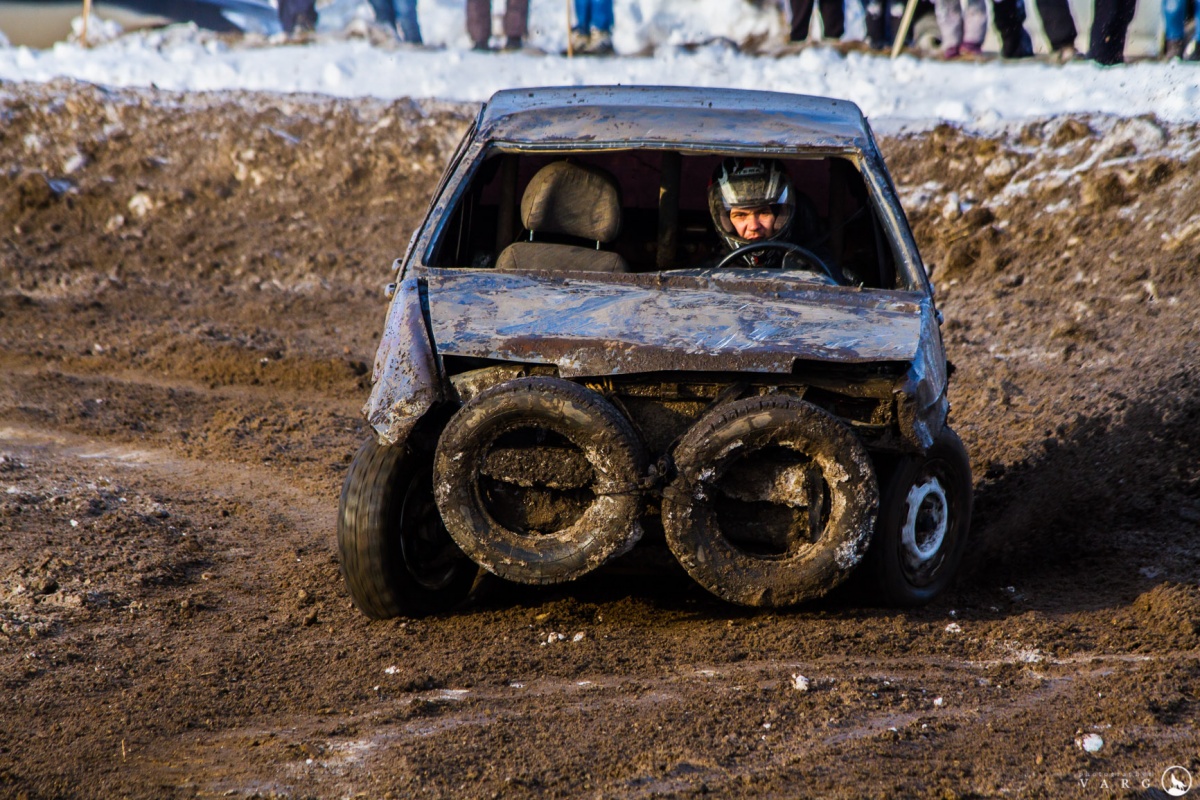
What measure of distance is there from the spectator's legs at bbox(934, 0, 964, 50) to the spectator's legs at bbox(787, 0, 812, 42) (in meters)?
1.75

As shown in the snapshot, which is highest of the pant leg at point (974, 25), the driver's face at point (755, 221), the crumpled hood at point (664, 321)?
the pant leg at point (974, 25)

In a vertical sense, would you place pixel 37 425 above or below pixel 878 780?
below

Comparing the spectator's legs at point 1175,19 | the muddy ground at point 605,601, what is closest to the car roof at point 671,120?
the muddy ground at point 605,601

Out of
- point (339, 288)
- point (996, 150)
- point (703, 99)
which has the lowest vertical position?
point (339, 288)

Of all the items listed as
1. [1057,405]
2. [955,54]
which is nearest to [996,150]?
[955,54]

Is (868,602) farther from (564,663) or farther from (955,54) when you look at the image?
(955,54)

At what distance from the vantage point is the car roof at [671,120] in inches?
214

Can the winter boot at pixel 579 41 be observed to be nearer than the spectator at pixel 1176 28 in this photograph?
No

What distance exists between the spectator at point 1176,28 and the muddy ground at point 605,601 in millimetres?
2870

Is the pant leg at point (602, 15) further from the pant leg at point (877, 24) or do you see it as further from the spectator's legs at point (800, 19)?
the pant leg at point (877, 24)

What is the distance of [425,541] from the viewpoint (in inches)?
177

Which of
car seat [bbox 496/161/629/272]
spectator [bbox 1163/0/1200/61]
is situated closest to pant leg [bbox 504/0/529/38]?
spectator [bbox 1163/0/1200/61]

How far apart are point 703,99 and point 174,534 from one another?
3.26 m

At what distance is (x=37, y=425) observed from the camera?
7973mm
